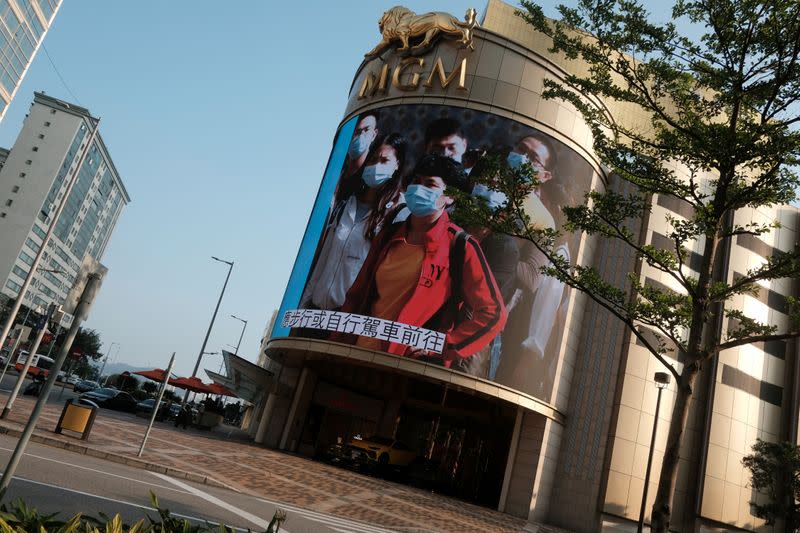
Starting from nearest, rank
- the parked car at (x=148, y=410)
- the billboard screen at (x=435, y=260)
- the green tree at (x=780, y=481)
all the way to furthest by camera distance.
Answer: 1. the green tree at (x=780, y=481)
2. the billboard screen at (x=435, y=260)
3. the parked car at (x=148, y=410)

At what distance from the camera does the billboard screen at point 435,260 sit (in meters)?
26.6

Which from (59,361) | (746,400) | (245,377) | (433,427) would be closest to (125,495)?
(59,361)

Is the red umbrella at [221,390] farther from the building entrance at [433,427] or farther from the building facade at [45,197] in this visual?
the building facade at [45,197]

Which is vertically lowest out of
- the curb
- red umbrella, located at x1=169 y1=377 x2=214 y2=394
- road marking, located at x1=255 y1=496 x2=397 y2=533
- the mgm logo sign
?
the curb

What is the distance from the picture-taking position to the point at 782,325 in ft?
106

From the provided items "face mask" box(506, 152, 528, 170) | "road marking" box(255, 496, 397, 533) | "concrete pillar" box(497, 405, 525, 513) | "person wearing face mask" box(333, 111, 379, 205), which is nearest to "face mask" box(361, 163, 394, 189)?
"person wearing face mask" box(333, 111, 379, 205)

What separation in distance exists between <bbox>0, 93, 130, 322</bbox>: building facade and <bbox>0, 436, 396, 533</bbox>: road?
91.8m

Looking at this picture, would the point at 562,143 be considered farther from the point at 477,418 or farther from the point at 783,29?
the point at 783,29

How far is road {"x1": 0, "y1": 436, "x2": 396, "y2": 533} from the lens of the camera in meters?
9.25

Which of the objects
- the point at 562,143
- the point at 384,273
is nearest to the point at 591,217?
the point at 384,273

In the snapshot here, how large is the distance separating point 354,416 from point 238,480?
62.4ft

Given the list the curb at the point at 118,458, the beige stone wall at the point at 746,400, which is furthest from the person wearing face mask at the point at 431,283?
the beige stone wall at the point at 746,400

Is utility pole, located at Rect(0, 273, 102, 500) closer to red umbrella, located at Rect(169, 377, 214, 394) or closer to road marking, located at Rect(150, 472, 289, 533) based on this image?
road marking, located at Rect(150, 472, 289, 533)

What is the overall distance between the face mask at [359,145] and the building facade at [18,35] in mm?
34079
